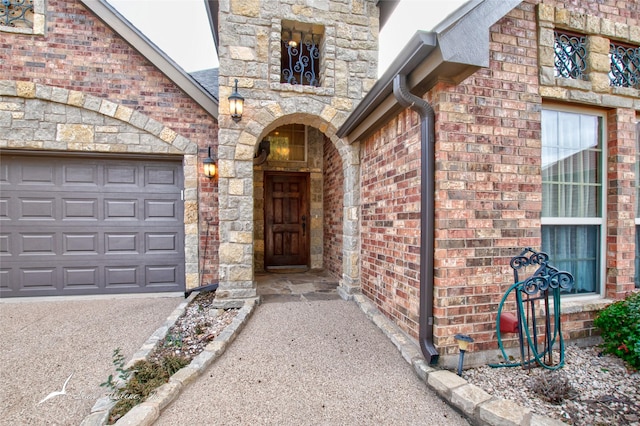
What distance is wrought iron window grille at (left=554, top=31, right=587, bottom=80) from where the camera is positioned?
2635mm

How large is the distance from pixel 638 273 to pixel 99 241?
688 centimetres

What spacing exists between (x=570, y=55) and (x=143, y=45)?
5.15 m

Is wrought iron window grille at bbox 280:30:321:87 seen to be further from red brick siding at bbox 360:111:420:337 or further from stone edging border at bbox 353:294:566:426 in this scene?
stone edging border at bbox 353:294:566:426

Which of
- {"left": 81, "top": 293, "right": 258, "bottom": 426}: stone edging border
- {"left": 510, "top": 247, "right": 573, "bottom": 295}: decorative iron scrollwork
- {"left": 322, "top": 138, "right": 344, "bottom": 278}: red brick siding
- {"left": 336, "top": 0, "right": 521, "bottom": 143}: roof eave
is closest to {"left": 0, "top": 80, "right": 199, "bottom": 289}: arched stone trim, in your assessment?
{"left": 81, "top": 293, "right": 258, "bottom": 426}: stone edging border

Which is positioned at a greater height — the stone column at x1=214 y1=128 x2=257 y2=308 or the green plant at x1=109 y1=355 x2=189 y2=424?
the stone column at x1=214 y1=128 x2=257 y2=308

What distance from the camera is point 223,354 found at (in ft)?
8.33

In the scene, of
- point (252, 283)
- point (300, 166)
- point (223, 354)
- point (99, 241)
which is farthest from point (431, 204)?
point (99, 241)

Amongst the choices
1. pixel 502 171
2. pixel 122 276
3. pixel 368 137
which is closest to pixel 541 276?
pixel 502 171

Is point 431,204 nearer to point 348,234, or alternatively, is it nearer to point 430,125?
point 430,125

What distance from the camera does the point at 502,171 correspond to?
7.57 feet

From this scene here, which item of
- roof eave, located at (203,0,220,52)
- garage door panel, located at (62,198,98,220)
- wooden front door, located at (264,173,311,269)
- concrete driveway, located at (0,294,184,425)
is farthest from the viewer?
wooden front door, located at (264,173,311,269)

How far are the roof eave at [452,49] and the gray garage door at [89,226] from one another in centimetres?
377

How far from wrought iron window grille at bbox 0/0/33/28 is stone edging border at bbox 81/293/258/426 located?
15.2 ft

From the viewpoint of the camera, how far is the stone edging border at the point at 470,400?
161 cm
